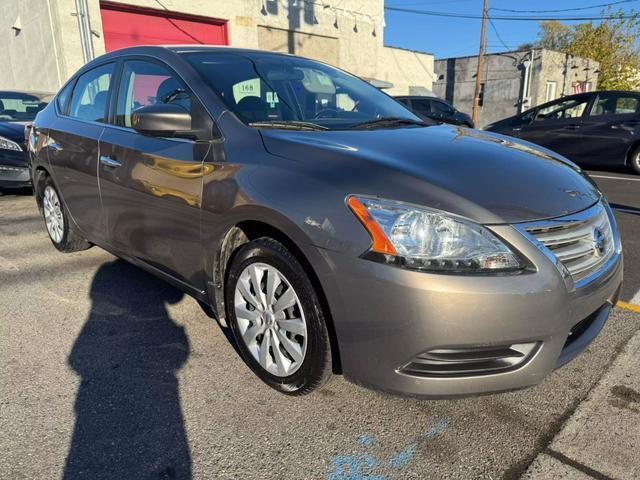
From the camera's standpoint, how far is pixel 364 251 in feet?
5.89

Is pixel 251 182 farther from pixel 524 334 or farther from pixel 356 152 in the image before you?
pixel 524 334

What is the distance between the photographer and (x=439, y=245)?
1.77 m

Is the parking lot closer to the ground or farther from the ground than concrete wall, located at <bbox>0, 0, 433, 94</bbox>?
closer to the ground

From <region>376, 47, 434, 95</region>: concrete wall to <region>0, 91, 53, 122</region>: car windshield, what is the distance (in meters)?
15.5

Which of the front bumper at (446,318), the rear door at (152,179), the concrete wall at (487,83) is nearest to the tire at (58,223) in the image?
the rear door at (152,179)

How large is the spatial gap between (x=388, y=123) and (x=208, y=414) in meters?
1.87

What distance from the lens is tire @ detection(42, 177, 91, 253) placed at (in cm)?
408

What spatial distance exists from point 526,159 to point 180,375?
2012 millimetres

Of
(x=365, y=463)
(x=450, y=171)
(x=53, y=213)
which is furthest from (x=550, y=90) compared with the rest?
(x=365, y=463)

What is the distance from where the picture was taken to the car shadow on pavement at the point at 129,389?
1.88m

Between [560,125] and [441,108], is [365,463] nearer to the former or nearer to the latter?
[560,125]

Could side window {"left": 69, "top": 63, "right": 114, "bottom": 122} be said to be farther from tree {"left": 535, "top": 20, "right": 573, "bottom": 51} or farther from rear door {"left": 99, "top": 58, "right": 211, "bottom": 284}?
tree {"left": 535, "top": 20, "right": 573, "bottom": 51}

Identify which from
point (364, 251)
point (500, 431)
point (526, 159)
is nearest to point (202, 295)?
point (364, 251)

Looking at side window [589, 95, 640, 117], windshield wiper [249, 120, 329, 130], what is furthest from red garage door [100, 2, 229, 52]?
windshield wiper [249, 120, 329, 130]
